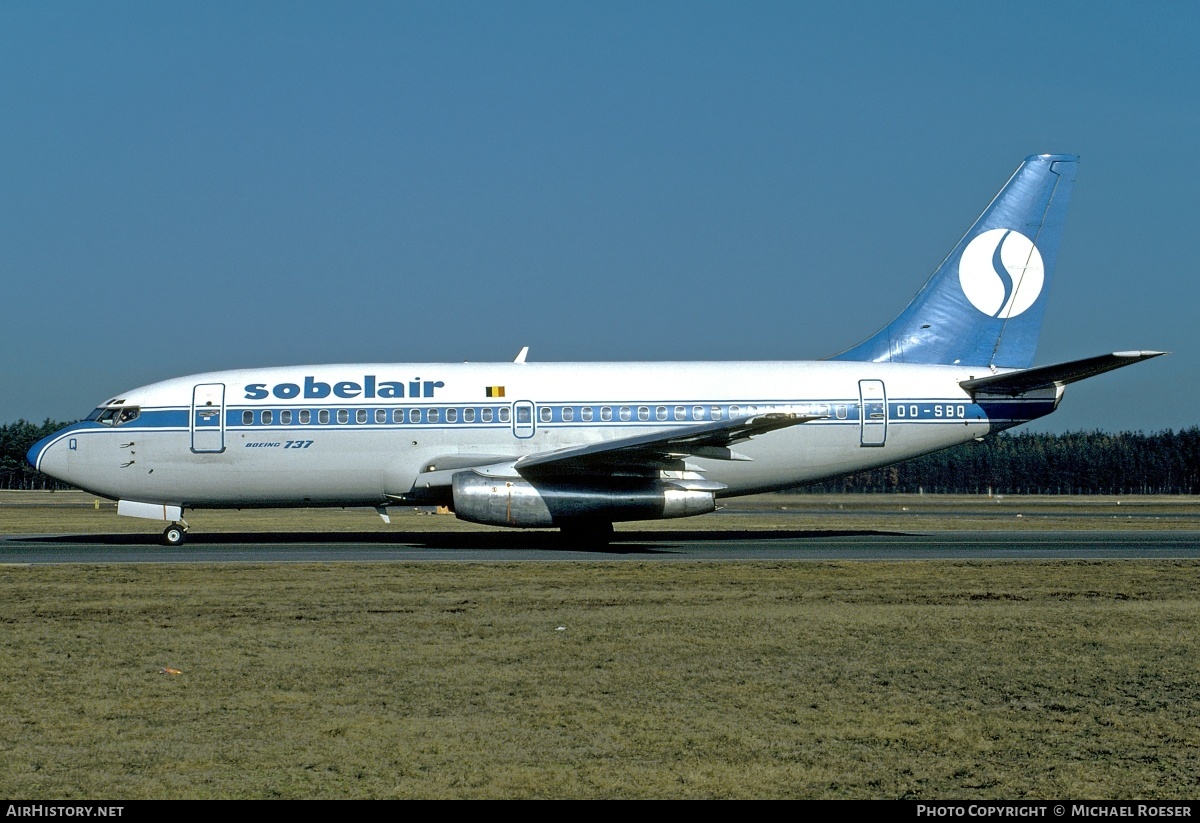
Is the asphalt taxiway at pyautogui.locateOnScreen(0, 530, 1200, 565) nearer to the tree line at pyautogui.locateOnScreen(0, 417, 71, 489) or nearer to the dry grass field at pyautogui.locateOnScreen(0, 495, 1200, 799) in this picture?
the dry grass field at pyautogui.locateOnScreen(0, 495, 1200, 799)

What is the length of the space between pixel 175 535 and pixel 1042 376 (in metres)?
20.3

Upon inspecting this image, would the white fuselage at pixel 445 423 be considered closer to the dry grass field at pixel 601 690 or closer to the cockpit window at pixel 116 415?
the cockpit window at pixel 116 415

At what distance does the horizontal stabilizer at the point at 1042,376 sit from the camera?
24484 mm

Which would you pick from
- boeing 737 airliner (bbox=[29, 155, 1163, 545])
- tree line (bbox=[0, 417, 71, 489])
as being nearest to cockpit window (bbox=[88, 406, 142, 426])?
boeing 737 airliner (bbox=[29, 155, 1163, 545])

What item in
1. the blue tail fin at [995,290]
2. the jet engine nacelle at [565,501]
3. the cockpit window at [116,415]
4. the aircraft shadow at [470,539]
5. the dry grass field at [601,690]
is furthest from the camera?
the blue tail fin at [995,290]

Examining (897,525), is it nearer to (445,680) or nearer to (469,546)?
(469,546)

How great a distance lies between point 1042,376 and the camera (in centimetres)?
2644

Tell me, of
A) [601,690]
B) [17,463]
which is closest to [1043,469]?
[17,463]

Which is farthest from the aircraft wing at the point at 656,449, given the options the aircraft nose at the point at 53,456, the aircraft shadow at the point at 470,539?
the aircraft nose at the point at 53,456

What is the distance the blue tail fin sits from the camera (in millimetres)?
28781

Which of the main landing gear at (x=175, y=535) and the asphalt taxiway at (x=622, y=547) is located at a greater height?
the main landing gear at (x=175, y=535)

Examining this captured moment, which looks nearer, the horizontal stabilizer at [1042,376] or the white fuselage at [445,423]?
the horizontal stabilizer at [1042,376]

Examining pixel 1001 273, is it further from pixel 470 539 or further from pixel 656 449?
pixel 470 539

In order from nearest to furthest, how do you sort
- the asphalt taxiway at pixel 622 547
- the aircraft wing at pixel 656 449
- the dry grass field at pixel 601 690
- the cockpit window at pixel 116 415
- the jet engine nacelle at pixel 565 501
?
the dry grass field at pixel 601 690 < the asphalt taxiway at pixel 622 547 < the aircraft wing at pixel 656 449 < the jet engine nacelle at pixel 565 501 < the cockpit window at pixel 116 415
